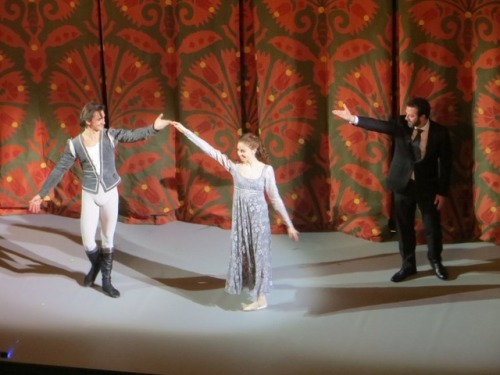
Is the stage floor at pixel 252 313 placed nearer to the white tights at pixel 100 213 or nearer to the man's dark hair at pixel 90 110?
the white tights at pixel 100 213

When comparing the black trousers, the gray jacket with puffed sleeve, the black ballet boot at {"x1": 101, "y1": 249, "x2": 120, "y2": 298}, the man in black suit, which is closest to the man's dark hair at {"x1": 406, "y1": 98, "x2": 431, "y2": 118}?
the man in black suit

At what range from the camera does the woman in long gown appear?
3.40m

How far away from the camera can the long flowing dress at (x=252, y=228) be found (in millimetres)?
3408

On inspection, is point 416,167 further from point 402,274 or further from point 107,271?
point 107,271

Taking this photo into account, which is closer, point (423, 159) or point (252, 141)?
point (252, 141)

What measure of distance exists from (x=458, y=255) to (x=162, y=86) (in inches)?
73.5

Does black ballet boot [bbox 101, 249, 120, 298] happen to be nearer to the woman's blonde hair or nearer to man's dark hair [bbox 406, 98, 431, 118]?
the woman's blonde hair

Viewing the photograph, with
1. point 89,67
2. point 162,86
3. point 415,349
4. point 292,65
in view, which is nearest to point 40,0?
point 89,67

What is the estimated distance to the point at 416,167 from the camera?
143 inches

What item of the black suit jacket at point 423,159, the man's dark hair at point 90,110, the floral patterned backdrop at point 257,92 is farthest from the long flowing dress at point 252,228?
the floral patterned backdrop at point 257,92

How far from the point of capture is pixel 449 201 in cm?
417

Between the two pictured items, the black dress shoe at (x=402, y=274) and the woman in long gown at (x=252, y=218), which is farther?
the black dress shoe at (x=402, y=274)

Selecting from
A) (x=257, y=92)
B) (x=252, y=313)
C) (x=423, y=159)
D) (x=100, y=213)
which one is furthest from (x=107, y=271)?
(x=423, y=159)

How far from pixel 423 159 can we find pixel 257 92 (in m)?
1.08
